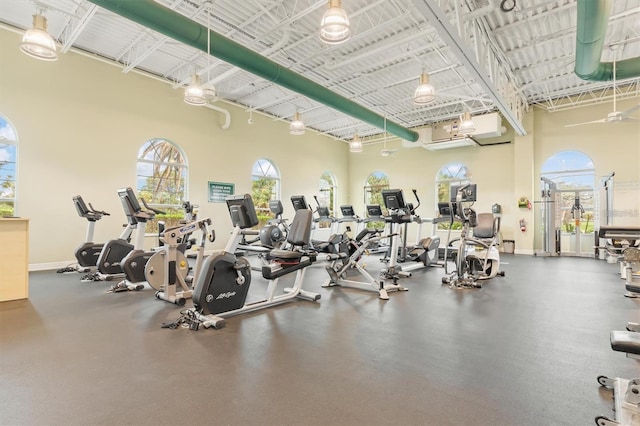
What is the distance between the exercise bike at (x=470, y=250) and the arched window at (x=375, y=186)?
6.86 metres

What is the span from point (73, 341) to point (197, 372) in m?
1.46

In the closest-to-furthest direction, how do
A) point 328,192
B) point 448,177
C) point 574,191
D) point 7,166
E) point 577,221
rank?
point 7,166, point 577,221, point 574,191, point 448,177, point 328,192

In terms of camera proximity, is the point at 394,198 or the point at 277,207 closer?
the point at 394,198


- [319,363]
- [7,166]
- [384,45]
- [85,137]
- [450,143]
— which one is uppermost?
[384,45]

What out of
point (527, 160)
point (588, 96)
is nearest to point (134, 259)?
point (527, 160)

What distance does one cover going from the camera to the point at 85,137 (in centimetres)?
687

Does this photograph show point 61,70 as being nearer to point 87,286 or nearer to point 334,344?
point 87,286

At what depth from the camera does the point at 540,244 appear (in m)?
9.88

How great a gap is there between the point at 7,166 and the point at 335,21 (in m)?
6.80

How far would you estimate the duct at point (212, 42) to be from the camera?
411 centimetres

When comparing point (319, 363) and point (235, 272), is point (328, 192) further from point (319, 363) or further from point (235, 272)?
point (319, 363)

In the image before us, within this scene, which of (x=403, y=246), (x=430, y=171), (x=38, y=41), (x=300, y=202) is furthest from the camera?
(x=430, y=171)

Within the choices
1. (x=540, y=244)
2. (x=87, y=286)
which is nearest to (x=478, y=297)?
(x=87, y=286)

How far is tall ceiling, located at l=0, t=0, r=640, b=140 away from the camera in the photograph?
5340 millimetres
